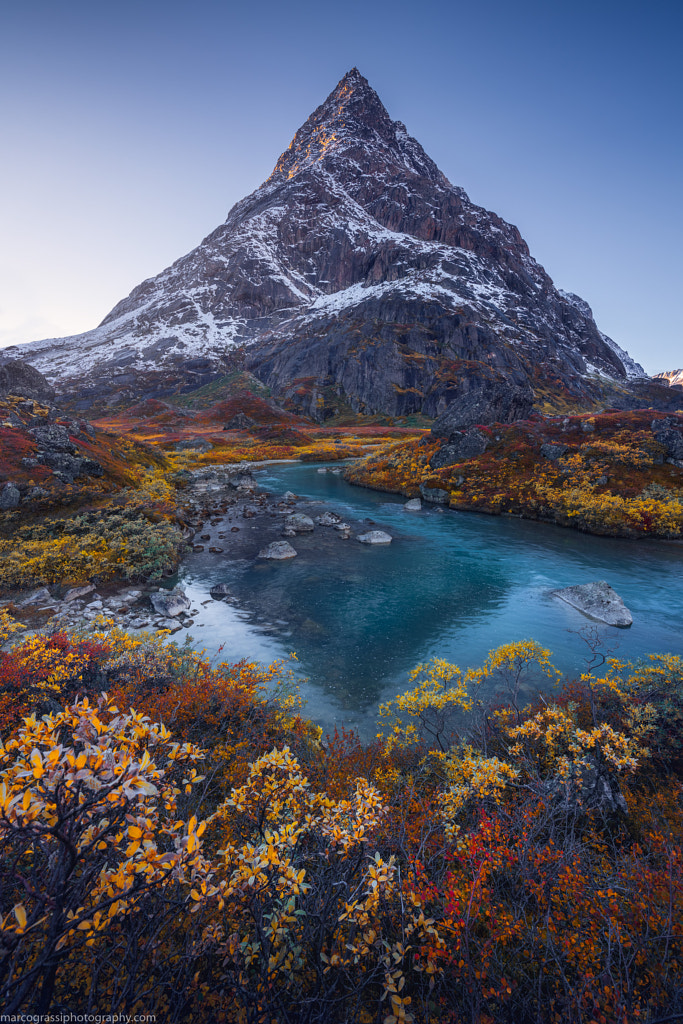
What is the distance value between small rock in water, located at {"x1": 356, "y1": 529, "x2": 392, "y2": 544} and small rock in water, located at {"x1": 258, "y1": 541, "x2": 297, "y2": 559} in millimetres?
5812

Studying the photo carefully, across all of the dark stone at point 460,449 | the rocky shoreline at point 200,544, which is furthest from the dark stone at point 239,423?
the dark stone at point 460,449

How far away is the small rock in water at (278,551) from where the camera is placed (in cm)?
2458

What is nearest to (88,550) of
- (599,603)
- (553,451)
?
(599,603)

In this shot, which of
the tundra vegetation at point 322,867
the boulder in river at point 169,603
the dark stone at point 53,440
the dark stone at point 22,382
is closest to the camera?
the tundra vegetation at point 322,867

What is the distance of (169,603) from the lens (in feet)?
55.3

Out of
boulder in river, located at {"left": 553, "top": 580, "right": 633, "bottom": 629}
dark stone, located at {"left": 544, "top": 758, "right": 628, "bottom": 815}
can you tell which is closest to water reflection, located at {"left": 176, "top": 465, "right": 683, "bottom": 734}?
boulder in river, located at {"left": 553, "top": 580, "right": 633, "bottom": 629}

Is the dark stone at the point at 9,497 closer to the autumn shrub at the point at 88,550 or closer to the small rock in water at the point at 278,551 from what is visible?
the autumn shrub at the point at 88,550

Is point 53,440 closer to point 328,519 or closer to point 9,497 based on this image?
point 9,497

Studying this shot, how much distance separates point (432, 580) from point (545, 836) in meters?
15.5

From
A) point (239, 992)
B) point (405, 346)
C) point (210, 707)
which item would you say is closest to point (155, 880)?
point (239, 992)

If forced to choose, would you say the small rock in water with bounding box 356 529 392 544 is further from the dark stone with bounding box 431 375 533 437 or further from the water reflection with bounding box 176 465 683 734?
the dark stone with bounding box 431 375 533 437

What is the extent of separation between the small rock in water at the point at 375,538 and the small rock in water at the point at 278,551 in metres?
5.81

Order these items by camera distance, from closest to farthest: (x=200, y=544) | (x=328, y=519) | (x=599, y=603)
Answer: (x=599, y=603), (x=200, y=544), (x=328, y=519)

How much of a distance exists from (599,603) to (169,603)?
19.7m
